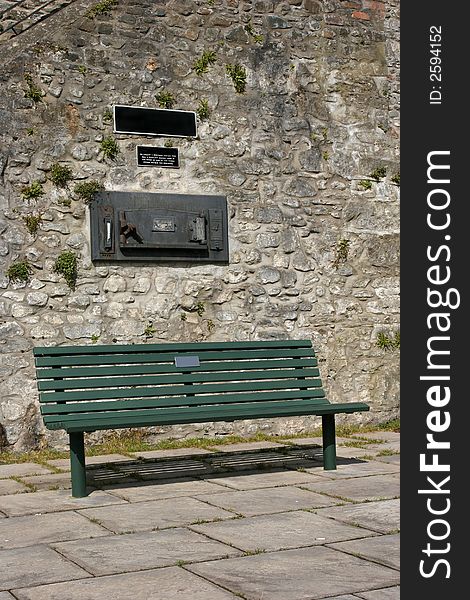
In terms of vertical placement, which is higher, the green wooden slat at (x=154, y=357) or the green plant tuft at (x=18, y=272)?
the green plant tuft at (x=18, y=272)

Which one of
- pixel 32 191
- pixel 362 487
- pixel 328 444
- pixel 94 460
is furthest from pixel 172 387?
pixel 32 191

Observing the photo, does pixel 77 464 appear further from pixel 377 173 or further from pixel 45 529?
pixel 377 173

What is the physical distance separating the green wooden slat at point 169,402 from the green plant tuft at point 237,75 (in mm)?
2611

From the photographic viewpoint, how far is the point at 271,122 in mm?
7812

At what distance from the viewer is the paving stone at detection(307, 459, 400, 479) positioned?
596 cm

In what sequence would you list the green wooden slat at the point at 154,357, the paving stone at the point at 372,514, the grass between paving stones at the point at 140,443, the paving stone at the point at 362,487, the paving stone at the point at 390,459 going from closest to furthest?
the paving stone at the point at 372,514, the paving stone at the point at 362,487, the green wooden slat at the point at 154,357, the paving stone at the point at 390,459, the grass between paving stones at the point at 140,443

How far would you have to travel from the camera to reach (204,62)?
7.60 m

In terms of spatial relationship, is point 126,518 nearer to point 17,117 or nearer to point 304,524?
point 304,524

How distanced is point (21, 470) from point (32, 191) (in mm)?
2010

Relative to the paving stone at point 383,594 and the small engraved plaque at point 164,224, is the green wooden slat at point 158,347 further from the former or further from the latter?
the paving stone at point 383,594

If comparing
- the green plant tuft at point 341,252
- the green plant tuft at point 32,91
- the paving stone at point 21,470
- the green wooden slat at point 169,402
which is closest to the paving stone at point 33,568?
the green wooden slat at point 169,402

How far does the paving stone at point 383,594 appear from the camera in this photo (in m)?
3.48

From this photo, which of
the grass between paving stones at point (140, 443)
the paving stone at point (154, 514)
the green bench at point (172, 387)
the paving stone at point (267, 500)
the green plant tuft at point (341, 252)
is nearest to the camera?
the paving stone at point (154, 514)

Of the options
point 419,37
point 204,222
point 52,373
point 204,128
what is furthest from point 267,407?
point 419,37
